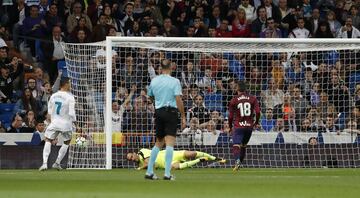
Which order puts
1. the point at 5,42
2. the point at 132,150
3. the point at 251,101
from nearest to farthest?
the point at 251,101
the point at 132,150
the point at 5,42

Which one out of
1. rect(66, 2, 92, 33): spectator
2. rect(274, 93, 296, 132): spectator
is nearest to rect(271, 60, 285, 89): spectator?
rect(274, 93, 296, 132): spectator

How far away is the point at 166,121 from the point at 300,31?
11811 mm

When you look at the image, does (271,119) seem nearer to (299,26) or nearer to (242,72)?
(242,72)

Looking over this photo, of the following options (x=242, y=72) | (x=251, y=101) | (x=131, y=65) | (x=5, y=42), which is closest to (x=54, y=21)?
(x=5, y=42)

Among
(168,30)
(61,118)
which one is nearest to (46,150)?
(61,118)

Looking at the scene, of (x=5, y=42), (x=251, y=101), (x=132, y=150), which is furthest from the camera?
(x=5, y=42)

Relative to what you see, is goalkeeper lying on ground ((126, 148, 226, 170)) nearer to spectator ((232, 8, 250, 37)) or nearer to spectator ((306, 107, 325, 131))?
spectator ((306, 107, 325, 131))

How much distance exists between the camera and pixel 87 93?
78.3ft

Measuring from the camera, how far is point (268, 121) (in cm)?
2403

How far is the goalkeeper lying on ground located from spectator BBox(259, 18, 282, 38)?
241 inches

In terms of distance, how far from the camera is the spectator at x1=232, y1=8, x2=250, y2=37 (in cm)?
2775

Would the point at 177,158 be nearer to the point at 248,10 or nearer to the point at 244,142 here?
the point at 244,142

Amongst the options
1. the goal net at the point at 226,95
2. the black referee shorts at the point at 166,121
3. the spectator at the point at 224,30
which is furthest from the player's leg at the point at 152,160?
the spectator at the point at 224,30

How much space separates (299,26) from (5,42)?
302 inches
